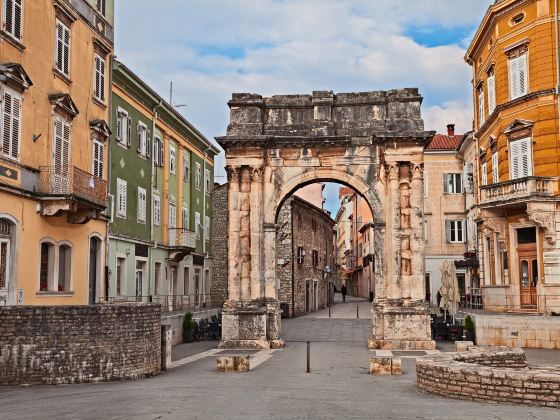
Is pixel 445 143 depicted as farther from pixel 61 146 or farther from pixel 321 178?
pixel 61 146

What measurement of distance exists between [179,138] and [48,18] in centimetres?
1656

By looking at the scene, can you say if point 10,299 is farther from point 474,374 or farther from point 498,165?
point 498,165

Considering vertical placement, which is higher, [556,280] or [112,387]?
[556,280]

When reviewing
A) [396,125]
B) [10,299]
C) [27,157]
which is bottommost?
[10,299]

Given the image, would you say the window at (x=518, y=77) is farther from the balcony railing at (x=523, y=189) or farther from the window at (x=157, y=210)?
the window at (x=157, y=210)

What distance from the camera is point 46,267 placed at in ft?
73.6

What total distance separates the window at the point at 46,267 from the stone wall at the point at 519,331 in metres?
14.8

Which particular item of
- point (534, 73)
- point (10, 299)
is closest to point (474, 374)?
point (10, 299)

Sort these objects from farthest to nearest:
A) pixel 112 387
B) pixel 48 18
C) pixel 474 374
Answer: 1. pixel 48 18
2. pixel 112 387
3. pixel 474 374

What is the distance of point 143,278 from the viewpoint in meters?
32.7

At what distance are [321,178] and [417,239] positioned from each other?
417 cm

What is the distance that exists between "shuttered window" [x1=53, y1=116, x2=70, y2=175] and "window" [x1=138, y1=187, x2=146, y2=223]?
8.49 m

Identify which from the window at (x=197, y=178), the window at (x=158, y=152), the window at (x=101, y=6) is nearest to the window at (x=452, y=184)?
the window at (x=197, y=178)

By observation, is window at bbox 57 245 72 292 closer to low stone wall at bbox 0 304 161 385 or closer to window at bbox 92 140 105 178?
window at bbox 92 140 105 178
